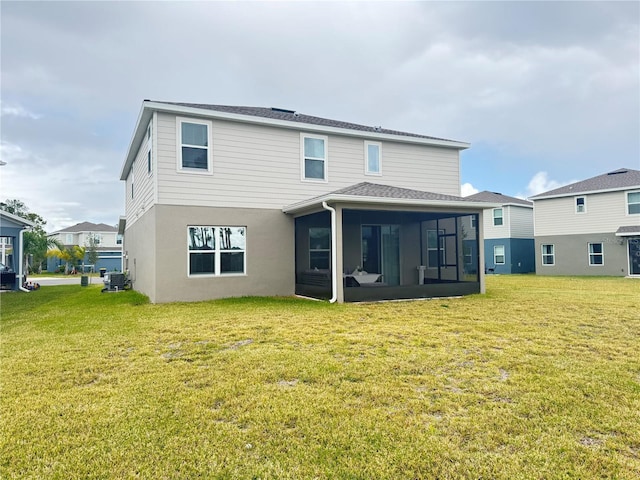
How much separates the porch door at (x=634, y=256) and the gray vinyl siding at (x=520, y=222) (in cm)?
686

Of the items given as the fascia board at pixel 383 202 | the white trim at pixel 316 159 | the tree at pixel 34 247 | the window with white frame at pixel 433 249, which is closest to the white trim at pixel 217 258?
the fascia board at pixel 383 202

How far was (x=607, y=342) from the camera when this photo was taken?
229 inches

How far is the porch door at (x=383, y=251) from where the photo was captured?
1407 centimetres

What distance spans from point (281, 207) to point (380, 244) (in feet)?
12.8

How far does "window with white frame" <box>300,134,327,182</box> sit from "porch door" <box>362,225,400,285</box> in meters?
2.45

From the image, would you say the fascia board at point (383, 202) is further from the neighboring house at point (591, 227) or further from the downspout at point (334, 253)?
the neighboring house at point (591, 227)

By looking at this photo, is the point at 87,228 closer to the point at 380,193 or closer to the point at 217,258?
the point at 217,258

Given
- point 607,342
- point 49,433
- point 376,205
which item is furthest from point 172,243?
point 607,342

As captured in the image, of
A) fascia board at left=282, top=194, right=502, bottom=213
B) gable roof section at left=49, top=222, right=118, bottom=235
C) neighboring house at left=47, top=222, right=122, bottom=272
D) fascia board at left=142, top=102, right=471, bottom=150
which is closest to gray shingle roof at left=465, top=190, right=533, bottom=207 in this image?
fascia board at left=142, top=102, right=471, bottom=150

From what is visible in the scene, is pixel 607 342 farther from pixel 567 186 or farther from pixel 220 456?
pixel 567 186

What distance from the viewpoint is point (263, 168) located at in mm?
12094

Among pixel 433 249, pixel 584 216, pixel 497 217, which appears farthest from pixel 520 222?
pixel 433 249

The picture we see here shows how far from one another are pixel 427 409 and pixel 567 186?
25.4 m

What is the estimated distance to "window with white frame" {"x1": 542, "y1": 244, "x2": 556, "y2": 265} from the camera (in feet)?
78.9
